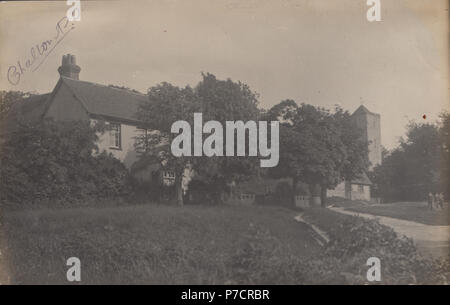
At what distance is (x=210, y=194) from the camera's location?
7.84 meters

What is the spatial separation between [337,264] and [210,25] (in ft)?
15.1

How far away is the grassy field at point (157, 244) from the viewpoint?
658cm

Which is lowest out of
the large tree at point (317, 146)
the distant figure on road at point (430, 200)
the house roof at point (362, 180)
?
the distant figure on road at point (430, 200)

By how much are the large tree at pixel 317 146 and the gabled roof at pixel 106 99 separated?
2.96 meters

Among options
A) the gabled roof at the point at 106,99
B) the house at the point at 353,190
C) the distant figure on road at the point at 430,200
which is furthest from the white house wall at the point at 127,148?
the distant figure on road at the point at 430,200

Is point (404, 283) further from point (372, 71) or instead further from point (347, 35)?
point (347, 35)

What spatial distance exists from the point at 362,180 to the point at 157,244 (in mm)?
4874

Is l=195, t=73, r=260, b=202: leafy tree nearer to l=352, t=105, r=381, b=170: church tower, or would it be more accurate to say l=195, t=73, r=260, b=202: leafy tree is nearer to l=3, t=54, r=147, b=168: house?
l=3, t=54, r=147, b=168: house

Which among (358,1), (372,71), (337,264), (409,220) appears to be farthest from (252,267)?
(358,1)

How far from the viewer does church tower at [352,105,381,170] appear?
751 centimetres

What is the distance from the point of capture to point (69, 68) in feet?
27.9

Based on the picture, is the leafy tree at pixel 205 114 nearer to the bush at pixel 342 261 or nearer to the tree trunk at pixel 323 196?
the bush at pixel 342 261

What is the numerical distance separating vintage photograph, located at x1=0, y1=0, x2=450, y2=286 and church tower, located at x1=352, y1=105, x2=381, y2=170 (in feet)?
0.11

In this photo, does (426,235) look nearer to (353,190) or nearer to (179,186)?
(353,190)
